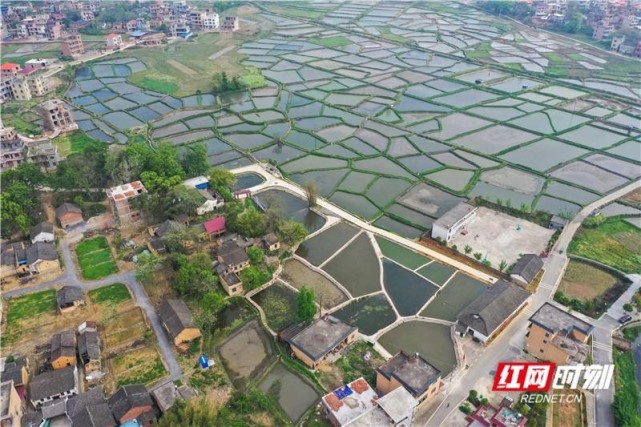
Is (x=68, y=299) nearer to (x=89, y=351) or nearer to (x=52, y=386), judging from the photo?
(x=89, y=351)

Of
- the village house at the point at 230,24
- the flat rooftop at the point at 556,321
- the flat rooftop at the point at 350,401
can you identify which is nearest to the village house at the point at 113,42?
the village house at the point at 230,24

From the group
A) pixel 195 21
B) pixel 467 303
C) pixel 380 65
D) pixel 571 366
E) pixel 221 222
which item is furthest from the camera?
pixel 195 21

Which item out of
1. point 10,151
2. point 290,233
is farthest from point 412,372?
point 10,151

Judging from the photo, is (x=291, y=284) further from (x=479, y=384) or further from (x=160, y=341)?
(x=479, y=384)

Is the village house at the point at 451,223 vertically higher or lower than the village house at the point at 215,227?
higher

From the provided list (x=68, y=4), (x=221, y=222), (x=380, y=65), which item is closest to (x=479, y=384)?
(x=221, y=222)

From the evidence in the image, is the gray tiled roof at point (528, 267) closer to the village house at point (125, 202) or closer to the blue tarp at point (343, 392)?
the blue tarp at point (343, 392)
